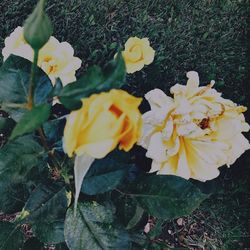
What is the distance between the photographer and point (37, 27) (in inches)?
28.4

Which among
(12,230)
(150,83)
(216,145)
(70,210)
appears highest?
(216,145)

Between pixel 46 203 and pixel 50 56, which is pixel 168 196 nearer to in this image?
pixel 46 203

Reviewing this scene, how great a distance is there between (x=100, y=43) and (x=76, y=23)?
5.4 inches

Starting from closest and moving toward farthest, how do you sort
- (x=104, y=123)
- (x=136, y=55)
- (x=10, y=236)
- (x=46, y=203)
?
(x=104, y=123), (x=46, y=203), (x=10, y=236), (x=136, y=55)

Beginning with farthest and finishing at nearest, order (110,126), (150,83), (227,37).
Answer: (227,37) → (150,83) → (110,126)

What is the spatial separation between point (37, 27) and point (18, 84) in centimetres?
38

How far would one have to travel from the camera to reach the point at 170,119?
3.68ft

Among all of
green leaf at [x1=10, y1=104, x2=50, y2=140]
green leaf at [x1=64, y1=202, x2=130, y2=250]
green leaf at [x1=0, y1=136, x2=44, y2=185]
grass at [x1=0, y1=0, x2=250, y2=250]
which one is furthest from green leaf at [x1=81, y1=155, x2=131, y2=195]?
grass at [x1=0, y1=0, x2=250, y2=250]

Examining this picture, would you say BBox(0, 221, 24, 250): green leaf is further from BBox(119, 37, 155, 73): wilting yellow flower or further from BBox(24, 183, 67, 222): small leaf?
BBox(119, 37, 155, 73): wilting yellow flower

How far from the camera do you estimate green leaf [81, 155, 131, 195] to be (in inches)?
44.8

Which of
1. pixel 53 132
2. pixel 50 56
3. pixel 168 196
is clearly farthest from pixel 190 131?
pixel 50 56

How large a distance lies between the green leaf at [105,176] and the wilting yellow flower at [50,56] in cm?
25

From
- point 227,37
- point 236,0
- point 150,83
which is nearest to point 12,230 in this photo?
point 150,83

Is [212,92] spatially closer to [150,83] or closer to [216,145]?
[216,145]
